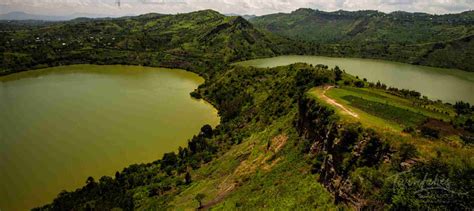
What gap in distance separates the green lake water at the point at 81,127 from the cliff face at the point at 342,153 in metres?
40.0

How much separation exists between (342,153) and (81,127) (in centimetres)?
7266

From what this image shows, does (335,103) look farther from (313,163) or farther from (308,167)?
(308,167)

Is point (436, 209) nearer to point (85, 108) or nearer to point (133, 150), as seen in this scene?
point (133, 150)

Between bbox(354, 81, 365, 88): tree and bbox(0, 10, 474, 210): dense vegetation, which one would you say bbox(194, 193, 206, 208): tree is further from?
bbox(354, 81, 365, 88): tree

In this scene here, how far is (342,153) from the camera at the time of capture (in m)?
34.3

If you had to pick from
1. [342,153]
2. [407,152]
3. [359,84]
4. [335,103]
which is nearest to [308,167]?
[342,153]

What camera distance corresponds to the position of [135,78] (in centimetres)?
15400

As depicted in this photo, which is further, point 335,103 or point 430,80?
point 430,80

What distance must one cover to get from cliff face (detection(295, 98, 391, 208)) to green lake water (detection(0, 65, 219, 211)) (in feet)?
131

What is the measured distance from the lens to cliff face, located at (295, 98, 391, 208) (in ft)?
100

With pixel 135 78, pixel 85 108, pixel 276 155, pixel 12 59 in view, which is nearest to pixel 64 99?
pixel 85 108

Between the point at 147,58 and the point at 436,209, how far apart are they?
190 meters

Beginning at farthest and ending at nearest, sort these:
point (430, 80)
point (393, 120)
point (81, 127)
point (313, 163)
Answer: point (430, 80) < point (81, 127) < point (313, 163) < point (393, 120)

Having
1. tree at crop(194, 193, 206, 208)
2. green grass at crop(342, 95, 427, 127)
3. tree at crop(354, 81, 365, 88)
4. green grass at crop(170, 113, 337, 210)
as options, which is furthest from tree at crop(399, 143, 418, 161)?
tree at crop(354, 81, 365, 88)
